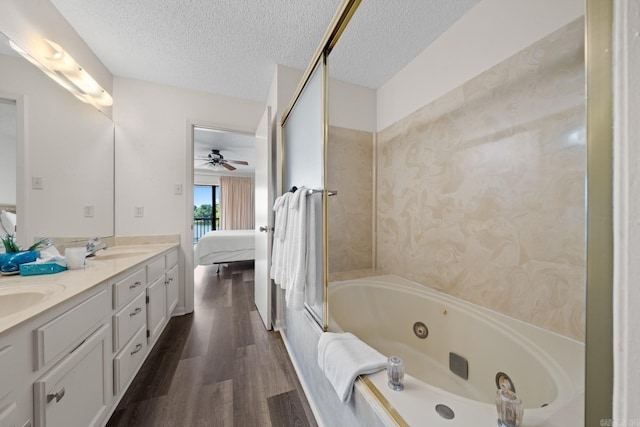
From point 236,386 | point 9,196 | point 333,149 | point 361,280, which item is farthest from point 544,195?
point 9,196

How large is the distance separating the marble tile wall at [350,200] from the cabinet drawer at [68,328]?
1469mm

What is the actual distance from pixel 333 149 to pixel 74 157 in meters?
1.97

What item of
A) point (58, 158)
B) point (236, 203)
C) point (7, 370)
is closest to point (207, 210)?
point (236, 203)

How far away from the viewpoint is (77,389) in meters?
0.88

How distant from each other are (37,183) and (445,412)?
89.9 inches

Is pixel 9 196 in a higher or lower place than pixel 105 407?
higher

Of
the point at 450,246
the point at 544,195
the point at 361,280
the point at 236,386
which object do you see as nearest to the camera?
the point at 544,195

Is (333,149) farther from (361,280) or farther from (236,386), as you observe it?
(236,386)

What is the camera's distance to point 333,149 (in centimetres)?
197

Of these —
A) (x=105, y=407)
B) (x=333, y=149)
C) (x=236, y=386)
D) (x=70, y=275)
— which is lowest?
(x=236, y=386)

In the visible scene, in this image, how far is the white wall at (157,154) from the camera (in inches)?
81.9

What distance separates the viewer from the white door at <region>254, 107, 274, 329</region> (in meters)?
1.88

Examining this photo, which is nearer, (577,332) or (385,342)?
(577,332)

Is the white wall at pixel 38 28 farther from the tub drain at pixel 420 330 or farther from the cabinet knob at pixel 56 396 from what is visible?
the tub drain at pixel 420 330
